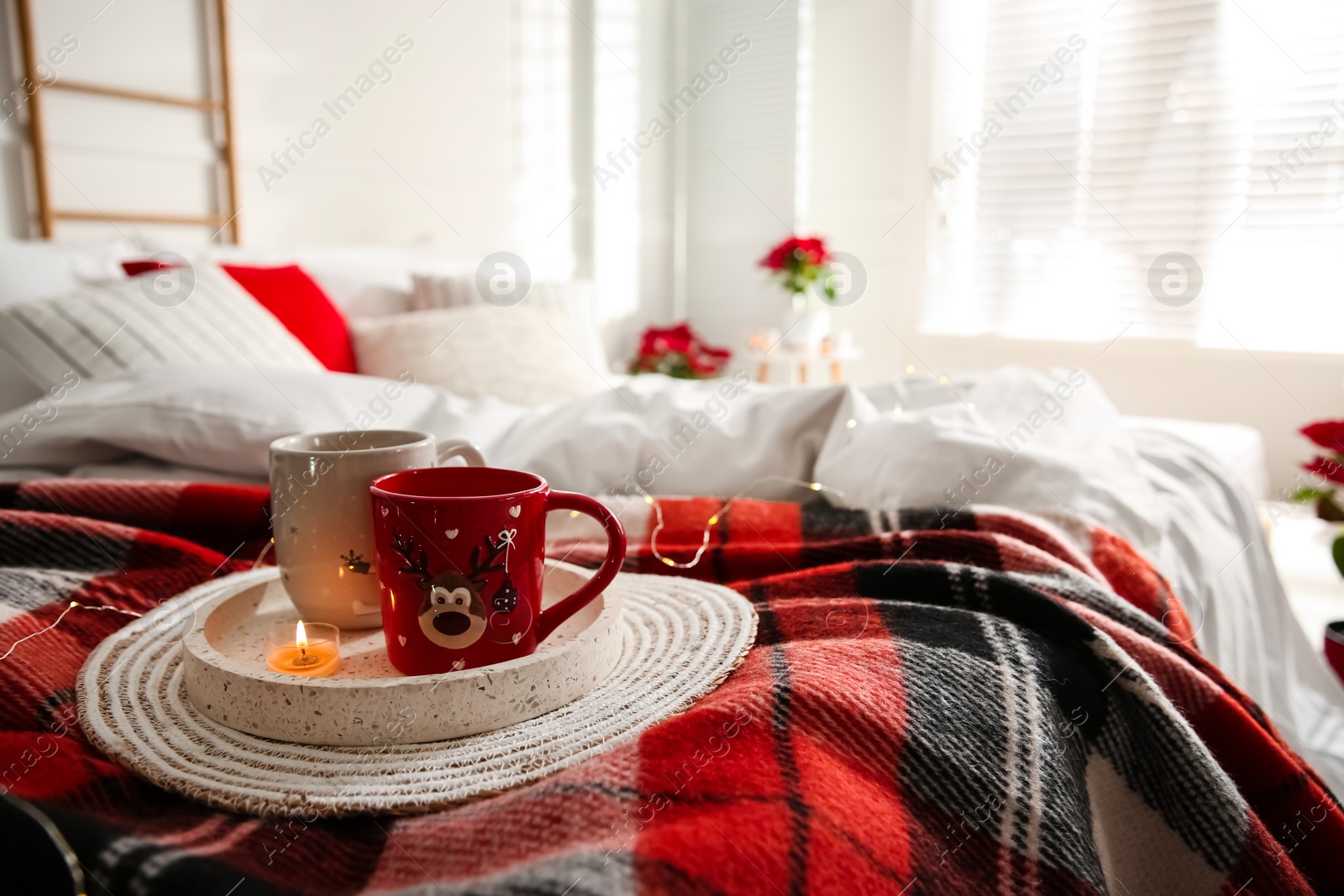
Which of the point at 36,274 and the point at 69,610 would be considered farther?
the point at 36,274

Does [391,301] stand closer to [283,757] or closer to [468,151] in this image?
[468,151]

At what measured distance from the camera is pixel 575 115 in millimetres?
3418

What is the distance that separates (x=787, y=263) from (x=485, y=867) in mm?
2945

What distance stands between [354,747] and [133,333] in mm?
1066

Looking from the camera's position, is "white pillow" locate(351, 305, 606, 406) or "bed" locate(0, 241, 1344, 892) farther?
"white pillow" locate(351, 305, 606, 406)

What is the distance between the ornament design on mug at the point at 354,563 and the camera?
0.53m

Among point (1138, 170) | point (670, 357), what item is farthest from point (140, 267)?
point (1138, 170)

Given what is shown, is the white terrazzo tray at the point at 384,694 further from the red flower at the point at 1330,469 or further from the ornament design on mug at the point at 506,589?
the red flower at the point at 1330,469

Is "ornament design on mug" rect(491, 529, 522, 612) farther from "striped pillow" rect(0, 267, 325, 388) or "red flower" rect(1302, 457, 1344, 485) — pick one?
"red flower" rect(1302, 457, 1344, 485)

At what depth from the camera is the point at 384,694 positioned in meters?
0.41

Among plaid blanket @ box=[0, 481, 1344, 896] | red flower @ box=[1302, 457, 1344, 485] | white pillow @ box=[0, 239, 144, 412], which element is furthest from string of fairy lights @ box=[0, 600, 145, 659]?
red flower @ box=[1302, 457, 1344, 485]

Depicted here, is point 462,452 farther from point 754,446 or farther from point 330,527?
point 754,446

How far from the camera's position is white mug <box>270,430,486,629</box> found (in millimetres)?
523

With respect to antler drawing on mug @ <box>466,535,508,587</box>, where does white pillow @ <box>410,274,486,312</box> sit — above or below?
above
